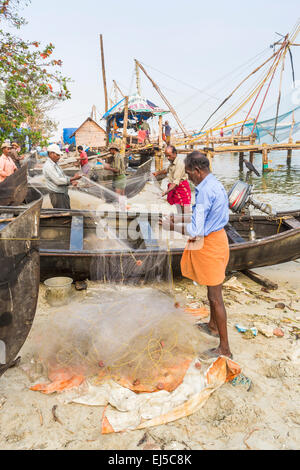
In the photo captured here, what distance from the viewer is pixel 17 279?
2168 mm

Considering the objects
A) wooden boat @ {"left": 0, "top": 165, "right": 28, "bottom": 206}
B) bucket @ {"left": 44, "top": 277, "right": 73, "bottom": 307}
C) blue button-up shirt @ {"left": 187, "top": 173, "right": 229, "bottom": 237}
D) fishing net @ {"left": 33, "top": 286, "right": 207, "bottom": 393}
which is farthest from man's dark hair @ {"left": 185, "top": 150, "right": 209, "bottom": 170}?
wooden boat @ {"left": 0, "top": 165, "right": 28, "bottom": 206}

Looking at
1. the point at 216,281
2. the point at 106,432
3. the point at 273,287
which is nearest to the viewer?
the point at 106,432

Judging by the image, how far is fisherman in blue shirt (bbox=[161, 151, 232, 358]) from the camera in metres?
2.46

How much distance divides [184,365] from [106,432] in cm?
84

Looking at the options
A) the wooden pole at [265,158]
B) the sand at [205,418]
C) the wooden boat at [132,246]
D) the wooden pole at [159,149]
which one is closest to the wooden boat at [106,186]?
the wooden boat at [132,246]

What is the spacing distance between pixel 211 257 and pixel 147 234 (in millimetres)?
2262

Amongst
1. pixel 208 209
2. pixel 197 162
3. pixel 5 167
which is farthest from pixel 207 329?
pixel 5 167

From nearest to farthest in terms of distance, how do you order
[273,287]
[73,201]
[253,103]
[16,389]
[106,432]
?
[106,432] → [16,389] → [273,287] → [73,201] → [253,103]

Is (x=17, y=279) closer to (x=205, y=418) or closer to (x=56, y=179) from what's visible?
(x=205, y=418)

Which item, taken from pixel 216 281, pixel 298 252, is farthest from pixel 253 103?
pixel 216 281

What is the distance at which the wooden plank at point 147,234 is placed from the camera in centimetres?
435

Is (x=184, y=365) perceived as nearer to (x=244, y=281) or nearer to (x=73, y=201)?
(x=244, y=281)

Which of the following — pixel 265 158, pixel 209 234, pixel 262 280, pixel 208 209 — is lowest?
pixel 262 280
